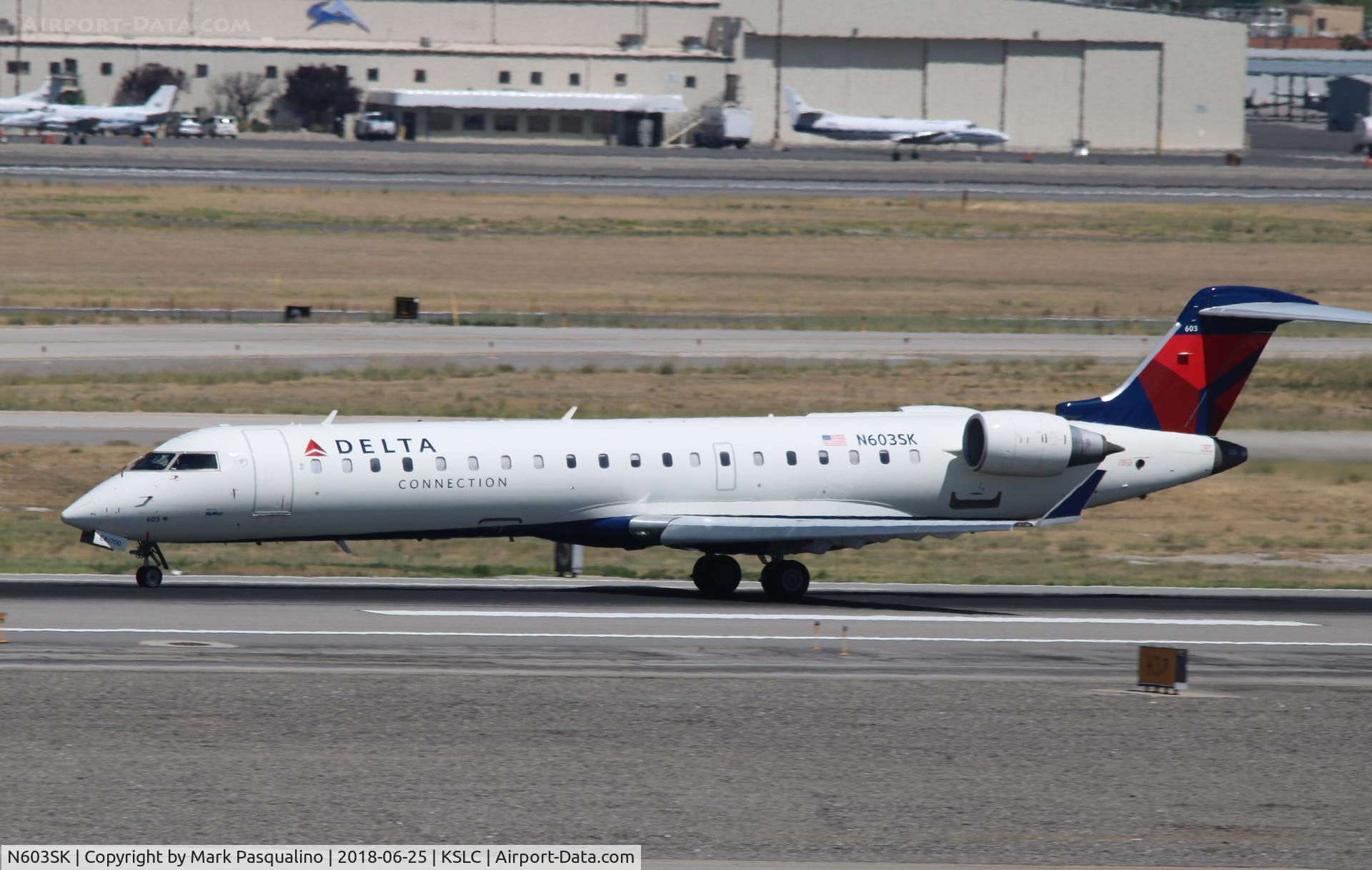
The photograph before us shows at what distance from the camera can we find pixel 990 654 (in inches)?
1012

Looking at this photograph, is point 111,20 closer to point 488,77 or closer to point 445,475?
point 488,77

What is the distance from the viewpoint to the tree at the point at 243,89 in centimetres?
15825

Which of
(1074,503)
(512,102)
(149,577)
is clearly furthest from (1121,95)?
(149,577)

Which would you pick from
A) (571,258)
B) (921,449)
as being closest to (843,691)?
(921,449)

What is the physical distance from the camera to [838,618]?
29078 mm

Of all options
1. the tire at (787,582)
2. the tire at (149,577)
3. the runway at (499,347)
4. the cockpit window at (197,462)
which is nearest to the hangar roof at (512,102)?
the runway at (499,347)

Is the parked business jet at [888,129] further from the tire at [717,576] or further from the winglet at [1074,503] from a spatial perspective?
the tire at [717,576]

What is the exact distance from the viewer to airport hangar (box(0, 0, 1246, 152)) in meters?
157

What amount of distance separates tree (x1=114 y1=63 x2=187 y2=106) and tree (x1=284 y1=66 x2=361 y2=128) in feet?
32.4

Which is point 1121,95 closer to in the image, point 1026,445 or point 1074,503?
point 1074,503

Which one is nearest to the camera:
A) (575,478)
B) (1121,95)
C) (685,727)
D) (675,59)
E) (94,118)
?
(685,727)

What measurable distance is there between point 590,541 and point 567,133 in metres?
133

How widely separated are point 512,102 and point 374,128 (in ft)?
41.6

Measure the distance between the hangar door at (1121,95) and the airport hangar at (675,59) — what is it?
0.16m
